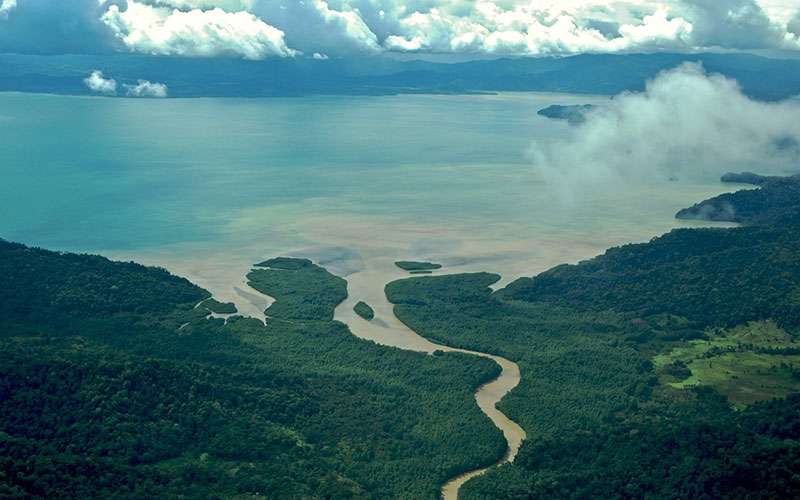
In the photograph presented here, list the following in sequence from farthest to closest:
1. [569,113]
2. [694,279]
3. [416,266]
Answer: [569,113] < [416,266] < [694,279]

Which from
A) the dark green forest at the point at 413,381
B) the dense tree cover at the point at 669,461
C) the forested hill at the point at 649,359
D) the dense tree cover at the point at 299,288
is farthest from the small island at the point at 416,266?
the dense tree cover at the point at 669,461

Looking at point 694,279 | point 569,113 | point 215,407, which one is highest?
point 694,279

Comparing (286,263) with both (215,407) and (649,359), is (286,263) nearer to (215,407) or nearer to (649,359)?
(649,359)

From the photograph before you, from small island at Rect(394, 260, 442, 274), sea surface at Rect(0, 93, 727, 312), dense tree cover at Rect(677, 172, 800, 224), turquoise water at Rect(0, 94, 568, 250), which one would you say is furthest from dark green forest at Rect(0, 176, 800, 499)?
turquoise water at Rect(0, 94, 568, 250)

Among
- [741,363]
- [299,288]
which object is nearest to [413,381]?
[741,363]

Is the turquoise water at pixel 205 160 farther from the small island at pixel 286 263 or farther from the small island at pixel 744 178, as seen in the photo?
the small island at pixel 744 178

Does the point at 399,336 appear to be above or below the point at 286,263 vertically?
below
